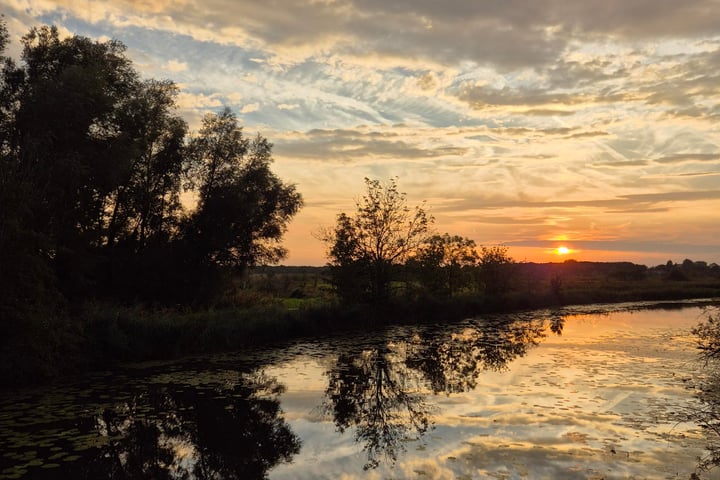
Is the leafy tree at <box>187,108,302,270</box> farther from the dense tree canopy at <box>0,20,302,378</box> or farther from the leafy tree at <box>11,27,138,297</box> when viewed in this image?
the leafy tree at <box>11,27,138,297</box>

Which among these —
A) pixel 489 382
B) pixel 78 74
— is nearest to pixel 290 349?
pixel 489 382

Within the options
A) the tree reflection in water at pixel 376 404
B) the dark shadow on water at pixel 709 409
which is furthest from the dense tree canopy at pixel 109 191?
the dark shadow on water at pixel 709 409

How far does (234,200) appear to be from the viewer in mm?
29219

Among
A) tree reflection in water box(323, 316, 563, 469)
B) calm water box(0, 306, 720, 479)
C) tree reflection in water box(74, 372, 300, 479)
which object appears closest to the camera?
calm water box(0, 306, 720, 479)

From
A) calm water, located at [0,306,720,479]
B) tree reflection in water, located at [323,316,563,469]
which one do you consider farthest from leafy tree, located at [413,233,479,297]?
calm water, located at [0,306,720,479]

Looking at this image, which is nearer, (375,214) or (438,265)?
(375,214)

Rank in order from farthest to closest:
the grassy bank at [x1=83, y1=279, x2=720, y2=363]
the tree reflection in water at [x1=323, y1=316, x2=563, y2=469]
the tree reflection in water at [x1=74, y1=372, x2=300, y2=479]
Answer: the grassy bank at [x1=83, y1=279, x2=720, y2=363], the tree reflection in water at [x1=323, y1=316, x2=563, y2=469], the tree reflection in water at [x1=74, y1=372, x2=300, y2=479]

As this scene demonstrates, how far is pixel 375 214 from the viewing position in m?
33.3

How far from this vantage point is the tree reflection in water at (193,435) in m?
8.89

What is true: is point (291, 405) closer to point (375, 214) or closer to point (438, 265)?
point (375, 214)

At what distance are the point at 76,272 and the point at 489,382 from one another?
60.8 ft

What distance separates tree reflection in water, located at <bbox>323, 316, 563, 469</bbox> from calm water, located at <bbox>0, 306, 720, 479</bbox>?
0.23 feet

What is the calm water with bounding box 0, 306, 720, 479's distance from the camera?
28.8 ft

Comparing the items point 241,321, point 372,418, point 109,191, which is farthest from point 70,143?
point 372,418
